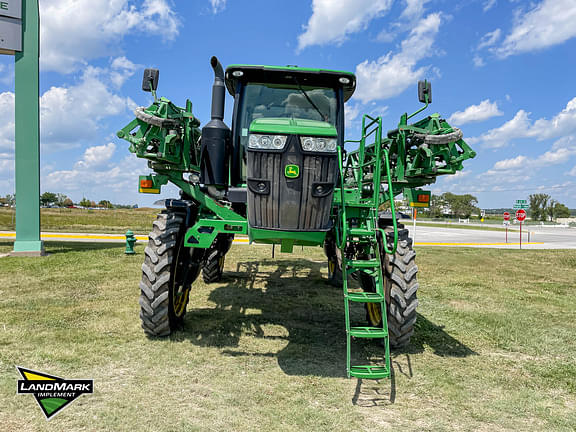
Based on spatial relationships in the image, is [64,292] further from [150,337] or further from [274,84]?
[274,84]

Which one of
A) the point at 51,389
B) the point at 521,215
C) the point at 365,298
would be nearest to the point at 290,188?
the point at 365,298

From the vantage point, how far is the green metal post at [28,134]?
427 inches

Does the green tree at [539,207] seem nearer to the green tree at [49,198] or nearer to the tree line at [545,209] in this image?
the tree line at [545,209]

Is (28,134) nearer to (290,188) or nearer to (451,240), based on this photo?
(290,188)

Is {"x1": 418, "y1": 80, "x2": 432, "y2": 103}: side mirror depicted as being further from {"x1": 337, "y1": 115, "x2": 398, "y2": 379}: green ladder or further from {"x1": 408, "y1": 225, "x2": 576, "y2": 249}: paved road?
{"x1": 408, "y1": 225, "x2": 576, "y2": 249}: paved road

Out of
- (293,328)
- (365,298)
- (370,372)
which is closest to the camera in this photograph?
(370,372)

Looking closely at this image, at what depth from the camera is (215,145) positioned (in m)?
4.60

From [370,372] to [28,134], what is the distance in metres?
11.5

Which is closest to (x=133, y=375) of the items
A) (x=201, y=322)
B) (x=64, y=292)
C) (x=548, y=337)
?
(x=201, y=322)

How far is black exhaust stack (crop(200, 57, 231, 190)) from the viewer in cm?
447

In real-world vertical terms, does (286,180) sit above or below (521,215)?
above

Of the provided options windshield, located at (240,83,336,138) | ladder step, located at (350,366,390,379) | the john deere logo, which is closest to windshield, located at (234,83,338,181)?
windshield, located at (240,83,336,138)

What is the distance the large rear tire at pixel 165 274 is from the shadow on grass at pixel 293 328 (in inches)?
11.7

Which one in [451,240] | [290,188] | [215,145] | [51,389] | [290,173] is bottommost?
[51,389]
